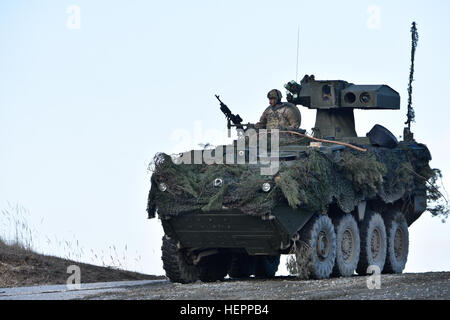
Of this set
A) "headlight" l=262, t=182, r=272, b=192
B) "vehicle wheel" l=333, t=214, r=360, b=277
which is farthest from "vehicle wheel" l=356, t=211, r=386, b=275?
"headlight" l=262, t=182, r=272, b=192

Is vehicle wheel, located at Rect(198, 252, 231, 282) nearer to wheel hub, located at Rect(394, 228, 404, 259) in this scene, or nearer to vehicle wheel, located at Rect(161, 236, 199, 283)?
vehicle wheel, located at Rect(161, 236, 199, 283)

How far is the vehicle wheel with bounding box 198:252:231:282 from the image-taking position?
19156 millimetres

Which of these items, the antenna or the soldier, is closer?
the soldier

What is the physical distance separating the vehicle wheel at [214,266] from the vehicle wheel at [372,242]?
7.68 feet

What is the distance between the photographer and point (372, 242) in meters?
20.2

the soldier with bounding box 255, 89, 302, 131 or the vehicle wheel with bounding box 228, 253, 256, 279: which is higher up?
the soldier with bounding box 255, 89, 302, 131

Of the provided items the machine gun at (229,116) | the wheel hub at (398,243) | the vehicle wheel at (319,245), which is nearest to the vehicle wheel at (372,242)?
the wheel hub at (398,243)

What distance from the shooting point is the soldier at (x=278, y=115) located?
19.8 meters

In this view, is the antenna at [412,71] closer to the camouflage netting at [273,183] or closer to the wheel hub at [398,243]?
the wheel hub at [398,243]

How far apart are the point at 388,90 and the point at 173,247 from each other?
668 centimetres

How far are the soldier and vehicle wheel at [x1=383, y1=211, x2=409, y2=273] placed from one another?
2.85 m

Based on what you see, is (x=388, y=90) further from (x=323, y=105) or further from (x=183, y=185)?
(x=183, y=185)

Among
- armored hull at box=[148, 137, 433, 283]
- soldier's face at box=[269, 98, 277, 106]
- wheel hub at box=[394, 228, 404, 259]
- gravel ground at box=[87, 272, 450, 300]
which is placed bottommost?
gravel ground at box=[87, 272, 450, 300]
